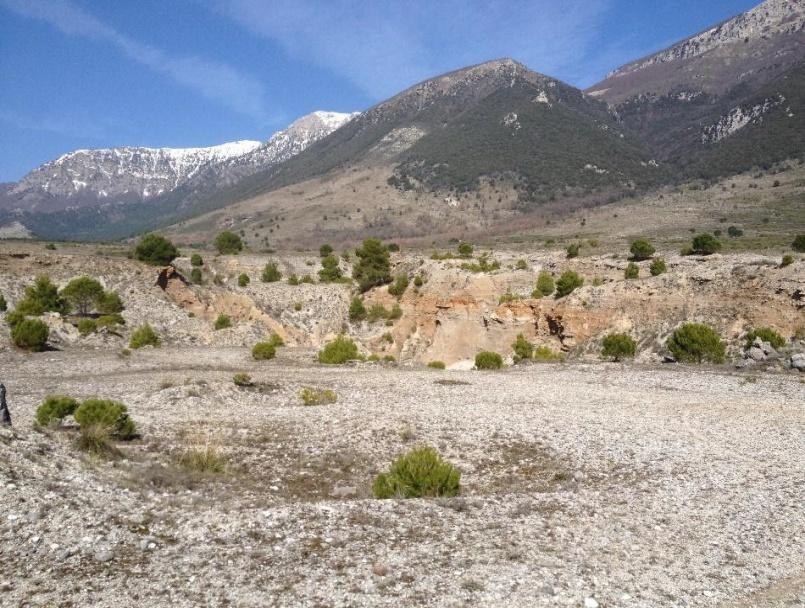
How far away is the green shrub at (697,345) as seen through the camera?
74.5 ft

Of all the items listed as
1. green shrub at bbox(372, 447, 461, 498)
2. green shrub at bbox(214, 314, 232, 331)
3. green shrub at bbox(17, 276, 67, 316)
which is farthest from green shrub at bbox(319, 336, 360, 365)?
green shrub at bbox(17, 276, 67, 316)

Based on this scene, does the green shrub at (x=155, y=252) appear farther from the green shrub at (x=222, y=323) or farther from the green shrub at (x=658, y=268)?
the green shrub at (x=658, y=268)

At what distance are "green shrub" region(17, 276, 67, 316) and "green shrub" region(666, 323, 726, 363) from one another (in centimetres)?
3454

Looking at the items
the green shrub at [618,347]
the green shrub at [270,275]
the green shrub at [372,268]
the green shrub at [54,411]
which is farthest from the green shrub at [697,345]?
the green shrub at [270,275]

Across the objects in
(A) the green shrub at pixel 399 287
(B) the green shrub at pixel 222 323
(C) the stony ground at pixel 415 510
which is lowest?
(C) the stony ground at pixel 415 510

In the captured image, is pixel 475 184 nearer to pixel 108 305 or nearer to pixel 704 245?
pixel 704 245

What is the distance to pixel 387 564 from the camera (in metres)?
5.61

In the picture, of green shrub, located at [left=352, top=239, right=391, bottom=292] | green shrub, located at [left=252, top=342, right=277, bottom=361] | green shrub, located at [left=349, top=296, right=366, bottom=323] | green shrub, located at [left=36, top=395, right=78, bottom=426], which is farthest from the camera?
green shrub, located at [left=352, top=239, right=391, bottom=292]

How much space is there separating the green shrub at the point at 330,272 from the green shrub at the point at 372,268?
10.8 ft

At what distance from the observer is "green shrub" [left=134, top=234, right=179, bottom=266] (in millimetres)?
44500

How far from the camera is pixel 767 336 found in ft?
72.7

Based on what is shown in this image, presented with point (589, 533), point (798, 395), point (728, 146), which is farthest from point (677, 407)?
point (728, 146)

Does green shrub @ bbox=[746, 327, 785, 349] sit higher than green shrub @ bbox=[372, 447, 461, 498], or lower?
higher

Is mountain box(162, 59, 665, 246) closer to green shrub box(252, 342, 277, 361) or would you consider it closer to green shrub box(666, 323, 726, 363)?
green shrub box(666, 323, 726, 363)
